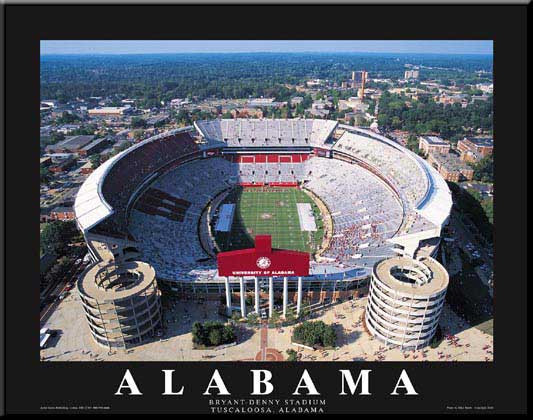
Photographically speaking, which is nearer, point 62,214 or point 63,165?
point 62,214

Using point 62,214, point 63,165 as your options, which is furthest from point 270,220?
point 63,165

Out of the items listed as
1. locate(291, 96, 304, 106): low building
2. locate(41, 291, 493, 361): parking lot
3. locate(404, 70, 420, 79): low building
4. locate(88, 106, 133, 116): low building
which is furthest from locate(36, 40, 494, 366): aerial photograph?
locate(404, 70, 420, 79): low building

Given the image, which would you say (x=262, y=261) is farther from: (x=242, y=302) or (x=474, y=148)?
(x=474, y=148)

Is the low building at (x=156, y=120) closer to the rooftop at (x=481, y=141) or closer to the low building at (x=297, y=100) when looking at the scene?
the low building at (x=297, y=100)

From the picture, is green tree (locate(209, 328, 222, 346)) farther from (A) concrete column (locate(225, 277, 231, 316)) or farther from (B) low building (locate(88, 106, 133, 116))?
(B) low building (locate(88, 106, 133, 116))
